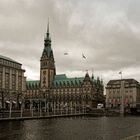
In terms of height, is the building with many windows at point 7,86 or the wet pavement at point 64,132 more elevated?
the building with many windows at point 7,86

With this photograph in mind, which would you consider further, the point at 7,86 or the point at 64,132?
the point at 7,86

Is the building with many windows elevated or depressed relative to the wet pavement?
elevated

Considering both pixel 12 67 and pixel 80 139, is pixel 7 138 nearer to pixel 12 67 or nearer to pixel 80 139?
pixel 80 139

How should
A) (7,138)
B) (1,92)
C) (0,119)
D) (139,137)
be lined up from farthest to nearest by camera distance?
(1,92) < (0,119) < (7,138) < (139,137)

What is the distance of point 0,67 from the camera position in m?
187

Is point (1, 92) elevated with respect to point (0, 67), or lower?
lower

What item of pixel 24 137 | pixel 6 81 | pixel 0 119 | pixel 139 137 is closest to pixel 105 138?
pixel 24 137

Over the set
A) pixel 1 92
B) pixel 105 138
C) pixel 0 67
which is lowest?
pixel 105 138

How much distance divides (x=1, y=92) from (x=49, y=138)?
115113 mm

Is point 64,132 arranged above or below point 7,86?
below

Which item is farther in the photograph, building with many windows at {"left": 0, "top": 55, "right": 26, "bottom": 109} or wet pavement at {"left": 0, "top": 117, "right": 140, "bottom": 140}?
building with many windows at {"left": 0, "top": 55, "right": 26, "bottom": 109}

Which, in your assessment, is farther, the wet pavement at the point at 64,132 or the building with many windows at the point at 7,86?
the building with many windows at the point at 7,86

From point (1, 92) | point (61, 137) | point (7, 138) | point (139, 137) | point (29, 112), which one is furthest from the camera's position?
point (1, 92)

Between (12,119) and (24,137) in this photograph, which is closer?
(24,137)
